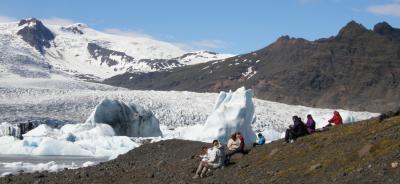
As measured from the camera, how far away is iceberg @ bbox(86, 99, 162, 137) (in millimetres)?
56875

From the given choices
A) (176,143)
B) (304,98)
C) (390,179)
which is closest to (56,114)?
(176,143)

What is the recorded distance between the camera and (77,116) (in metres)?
75.1

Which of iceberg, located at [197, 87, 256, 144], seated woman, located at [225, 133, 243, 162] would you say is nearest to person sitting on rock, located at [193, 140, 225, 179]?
seated woman, located at [225, 133, 243, 162]

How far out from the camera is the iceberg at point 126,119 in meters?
56.9

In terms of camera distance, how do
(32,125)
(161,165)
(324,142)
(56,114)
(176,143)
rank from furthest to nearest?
(56,114)
(32,125)
(176,143)
(161,165)
(324,142)

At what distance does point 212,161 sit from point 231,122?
2958 centimetres

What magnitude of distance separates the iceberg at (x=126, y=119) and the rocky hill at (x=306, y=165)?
31.7m

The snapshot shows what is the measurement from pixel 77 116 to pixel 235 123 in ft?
103

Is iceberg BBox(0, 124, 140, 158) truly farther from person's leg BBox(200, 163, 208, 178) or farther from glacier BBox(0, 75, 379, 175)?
person's leg BBox(200, 163, 208, 178)

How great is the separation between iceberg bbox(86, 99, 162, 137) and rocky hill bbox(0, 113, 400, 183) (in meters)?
31.7

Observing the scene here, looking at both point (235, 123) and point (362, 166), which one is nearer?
point (362, 166)

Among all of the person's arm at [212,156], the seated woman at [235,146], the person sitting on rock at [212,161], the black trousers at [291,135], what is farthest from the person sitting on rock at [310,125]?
the person's arm at [212,156]

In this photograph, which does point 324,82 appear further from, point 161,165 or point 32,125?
point 161,165

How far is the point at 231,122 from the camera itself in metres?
48.4
